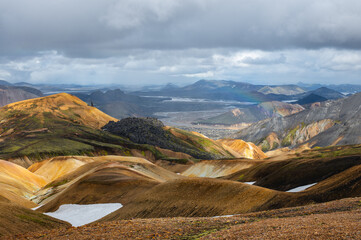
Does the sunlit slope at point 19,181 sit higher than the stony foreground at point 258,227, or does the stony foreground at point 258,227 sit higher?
the stony foreground at point 258,227

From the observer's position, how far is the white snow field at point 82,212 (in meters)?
55.8

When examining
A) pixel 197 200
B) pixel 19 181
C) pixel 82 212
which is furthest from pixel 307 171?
pixel 19 181

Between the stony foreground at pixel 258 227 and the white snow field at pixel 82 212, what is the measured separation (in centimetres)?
2360

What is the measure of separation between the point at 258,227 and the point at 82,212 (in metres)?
44.8

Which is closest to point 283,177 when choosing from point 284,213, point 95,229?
point 284,213

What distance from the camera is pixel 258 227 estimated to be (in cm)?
2367

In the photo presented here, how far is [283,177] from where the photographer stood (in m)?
69.2

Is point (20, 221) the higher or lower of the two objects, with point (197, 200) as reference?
higher

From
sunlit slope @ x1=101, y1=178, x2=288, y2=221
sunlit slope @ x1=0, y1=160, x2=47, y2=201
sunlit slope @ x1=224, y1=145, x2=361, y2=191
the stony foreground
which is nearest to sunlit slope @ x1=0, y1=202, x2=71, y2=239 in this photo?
the stony foreground

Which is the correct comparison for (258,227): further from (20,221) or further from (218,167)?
(218,167)

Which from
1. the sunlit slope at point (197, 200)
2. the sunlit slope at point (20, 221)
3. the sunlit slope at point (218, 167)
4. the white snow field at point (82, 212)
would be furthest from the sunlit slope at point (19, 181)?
the sunlit slope at point (218, 167)

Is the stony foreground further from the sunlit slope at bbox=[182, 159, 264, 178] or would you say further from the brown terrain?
the sunlit slope at bbox=[182, 159, 264, 178]

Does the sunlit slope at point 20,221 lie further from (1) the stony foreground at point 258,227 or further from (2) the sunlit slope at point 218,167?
(2) the sunlit slope at point 218,167

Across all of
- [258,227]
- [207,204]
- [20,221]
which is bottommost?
[207,204]
